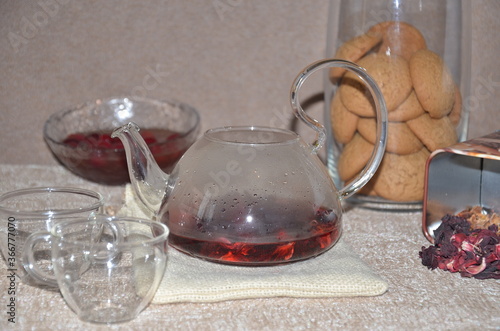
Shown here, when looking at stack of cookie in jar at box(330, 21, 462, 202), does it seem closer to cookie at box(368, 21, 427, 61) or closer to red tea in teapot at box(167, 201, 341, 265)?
cookie at box(368, 21, 427, 61)

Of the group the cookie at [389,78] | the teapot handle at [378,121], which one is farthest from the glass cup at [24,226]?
the cookie at [389,78]

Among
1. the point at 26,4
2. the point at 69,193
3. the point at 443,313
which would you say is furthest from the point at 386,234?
the point at 26,4

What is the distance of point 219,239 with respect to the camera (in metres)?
0.52

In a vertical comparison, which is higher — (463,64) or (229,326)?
(463,64)

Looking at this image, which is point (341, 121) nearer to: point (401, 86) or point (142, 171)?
point (401, 86)

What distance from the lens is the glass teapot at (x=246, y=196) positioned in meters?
0.52

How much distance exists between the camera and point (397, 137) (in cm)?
68

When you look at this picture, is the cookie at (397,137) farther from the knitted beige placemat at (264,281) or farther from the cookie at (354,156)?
the knitted beige placemat at (264,281)

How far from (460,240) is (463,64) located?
232 mm

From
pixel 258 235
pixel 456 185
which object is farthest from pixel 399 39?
pixel 258 235

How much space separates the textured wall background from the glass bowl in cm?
2

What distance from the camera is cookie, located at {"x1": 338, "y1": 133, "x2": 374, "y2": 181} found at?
0.69 metres

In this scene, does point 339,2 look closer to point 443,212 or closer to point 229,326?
point 443,212

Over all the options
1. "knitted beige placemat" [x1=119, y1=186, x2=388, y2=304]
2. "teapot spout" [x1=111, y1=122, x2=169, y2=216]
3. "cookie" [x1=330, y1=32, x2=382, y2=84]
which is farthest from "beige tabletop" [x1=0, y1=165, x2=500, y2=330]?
"cookie" [x1=330, y1=32, x2=382, y2=84]
